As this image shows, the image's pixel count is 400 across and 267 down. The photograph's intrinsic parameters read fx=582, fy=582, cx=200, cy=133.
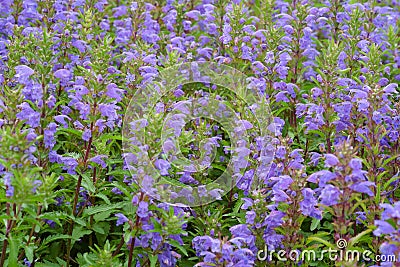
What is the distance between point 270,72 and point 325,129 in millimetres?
1200

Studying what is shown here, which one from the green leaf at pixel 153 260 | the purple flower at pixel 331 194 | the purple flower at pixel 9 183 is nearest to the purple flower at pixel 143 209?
the green leaf at pixel 153 260

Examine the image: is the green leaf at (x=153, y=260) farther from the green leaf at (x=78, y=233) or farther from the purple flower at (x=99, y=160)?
the purple flower at (x=99, y=160)

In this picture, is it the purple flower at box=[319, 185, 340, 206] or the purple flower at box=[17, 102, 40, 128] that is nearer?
the purple flower at box=[319, 185, 340, 206]

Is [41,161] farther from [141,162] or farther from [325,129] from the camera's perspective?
[325,129]

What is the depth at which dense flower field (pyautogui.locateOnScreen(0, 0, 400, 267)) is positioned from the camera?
5320 millimetres

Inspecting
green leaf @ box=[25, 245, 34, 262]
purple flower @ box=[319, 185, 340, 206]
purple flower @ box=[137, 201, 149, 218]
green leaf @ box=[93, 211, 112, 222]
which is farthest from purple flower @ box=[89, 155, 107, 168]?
purple flower @ box=[319, 185, 340, 206]

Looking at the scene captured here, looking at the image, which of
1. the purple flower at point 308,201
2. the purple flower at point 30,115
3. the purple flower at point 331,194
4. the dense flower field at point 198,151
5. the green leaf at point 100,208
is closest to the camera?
the purple flower at point 331,194

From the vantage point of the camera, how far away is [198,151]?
6543 millimetres

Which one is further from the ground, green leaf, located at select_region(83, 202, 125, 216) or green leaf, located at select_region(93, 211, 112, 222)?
green leaf, located at select_region(83, 202, 125, 216)

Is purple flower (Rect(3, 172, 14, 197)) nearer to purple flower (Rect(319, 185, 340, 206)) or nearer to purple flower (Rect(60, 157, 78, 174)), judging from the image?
purple flower (Rect(60, 157, 78, 174))

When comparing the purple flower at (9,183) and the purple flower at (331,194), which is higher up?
the purple flower at (9,183)

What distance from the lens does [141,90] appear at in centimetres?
684

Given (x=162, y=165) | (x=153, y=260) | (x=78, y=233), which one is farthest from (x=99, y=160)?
(x=153, y=260)

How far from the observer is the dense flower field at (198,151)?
532cm
